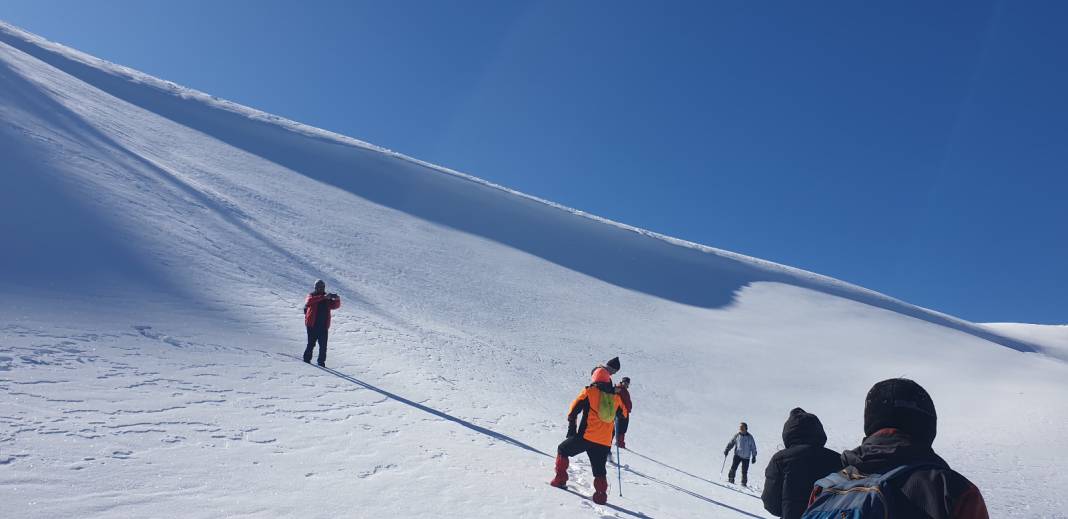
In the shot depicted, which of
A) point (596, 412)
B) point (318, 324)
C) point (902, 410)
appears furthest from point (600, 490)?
point (318, 324)

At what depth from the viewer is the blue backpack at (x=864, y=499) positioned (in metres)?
2.01

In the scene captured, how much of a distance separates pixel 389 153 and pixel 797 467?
54.0 m

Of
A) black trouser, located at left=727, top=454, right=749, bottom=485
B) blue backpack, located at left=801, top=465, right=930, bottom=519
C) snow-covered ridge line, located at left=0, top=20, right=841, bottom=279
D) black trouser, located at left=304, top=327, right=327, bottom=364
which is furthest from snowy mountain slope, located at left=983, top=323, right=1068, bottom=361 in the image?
blue backpack, located at left=801, top=465, right=930, bottom=519

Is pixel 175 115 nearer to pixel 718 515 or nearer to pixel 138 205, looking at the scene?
pixel 138 205

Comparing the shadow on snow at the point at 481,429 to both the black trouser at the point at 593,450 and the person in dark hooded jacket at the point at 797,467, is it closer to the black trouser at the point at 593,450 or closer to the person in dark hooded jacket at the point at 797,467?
the black trouser at the point at 593,450

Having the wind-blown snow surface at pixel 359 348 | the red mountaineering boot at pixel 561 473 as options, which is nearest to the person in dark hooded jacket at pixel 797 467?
the wind-blown snow surface at pixel 359 348

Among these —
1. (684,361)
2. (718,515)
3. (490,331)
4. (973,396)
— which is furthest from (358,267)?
(973,396)

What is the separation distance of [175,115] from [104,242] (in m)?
31.1

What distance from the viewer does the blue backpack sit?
2008 millimetres

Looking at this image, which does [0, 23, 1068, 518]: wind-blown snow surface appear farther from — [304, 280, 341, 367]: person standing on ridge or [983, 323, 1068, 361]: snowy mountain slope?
[983, 323, 1068, 361]: snowy mountain slope

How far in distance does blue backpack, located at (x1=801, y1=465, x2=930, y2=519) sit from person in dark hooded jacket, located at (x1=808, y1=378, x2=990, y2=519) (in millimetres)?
22

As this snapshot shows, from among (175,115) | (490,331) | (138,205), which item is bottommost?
(490,331)

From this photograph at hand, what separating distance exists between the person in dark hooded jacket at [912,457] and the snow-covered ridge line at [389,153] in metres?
47.1

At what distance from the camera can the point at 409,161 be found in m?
54.4
